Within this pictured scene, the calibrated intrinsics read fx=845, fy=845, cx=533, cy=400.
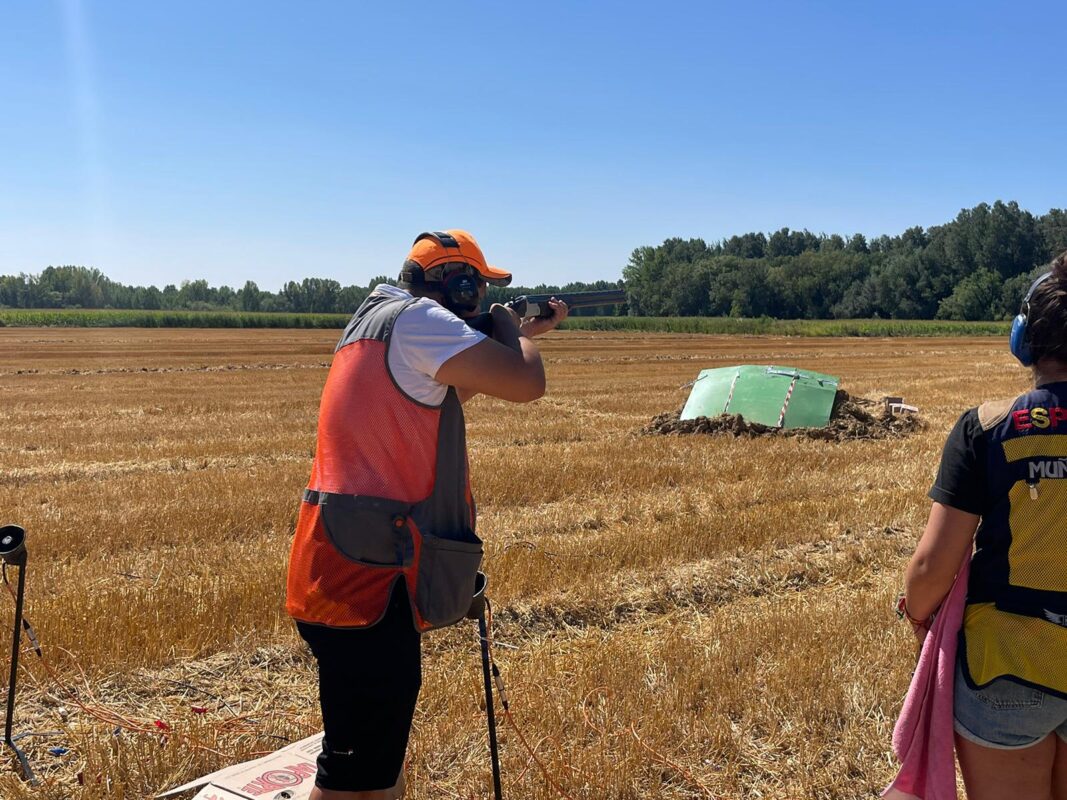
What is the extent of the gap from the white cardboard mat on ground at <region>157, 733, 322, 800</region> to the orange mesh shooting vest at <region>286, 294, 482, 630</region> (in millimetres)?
1370

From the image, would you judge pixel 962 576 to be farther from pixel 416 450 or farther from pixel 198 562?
pixel 198 562

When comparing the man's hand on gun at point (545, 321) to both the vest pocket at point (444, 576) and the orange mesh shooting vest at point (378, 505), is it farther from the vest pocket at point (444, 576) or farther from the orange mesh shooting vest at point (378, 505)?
the vest pocket at point (444, 576)

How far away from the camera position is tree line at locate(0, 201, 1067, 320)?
97894mm

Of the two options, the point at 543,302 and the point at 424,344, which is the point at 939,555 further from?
the point at 543,302

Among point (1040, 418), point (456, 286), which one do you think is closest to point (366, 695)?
point (456, 286)

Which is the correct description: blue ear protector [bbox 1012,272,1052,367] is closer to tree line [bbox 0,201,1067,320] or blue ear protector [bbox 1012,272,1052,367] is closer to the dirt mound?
the dirt mound

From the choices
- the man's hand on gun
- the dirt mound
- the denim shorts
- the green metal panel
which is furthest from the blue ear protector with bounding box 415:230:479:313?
the green metal panel

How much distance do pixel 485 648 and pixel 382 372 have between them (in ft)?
4.00

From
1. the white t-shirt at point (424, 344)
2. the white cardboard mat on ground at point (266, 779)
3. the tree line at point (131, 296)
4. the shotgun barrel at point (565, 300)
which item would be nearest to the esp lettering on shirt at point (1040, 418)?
the white t-shirt at point (424, 344)

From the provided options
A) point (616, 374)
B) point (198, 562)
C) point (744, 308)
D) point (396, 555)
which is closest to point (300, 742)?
point (396, 555)

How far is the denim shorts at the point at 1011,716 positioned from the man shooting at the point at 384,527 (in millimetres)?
1454

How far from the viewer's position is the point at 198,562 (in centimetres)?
726

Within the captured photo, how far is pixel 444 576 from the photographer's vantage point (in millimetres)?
2590

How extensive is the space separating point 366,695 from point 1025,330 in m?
2.11
